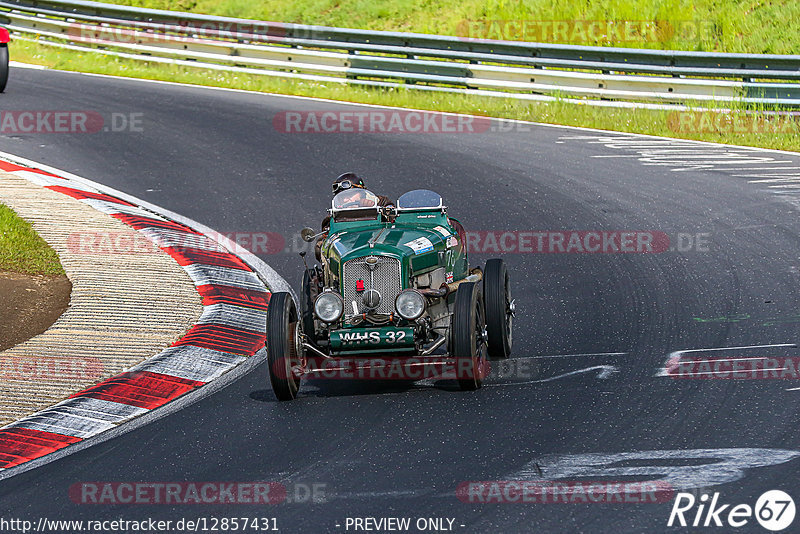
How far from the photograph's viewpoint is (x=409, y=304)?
306 inches

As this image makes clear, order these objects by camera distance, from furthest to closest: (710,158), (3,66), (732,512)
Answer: (3,66) → (710,158) → (732,512)

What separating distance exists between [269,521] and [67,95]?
14.7 m

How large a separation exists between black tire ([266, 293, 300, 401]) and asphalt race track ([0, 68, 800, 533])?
139 mm

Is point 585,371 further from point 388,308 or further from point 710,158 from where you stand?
point 710,158

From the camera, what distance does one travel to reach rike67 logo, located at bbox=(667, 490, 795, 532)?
17.7 ft
